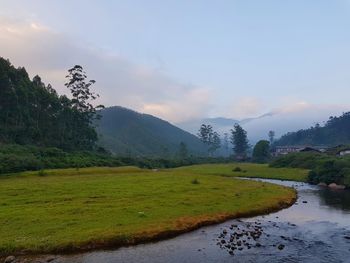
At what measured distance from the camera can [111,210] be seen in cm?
4788

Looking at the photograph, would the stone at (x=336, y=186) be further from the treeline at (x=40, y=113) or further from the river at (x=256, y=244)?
the treeline at (x=40, y=113)

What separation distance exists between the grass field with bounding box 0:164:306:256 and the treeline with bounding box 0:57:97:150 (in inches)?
2457

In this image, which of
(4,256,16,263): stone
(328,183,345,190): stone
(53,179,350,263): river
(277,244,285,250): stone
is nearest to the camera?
(4,256,16,263): stone

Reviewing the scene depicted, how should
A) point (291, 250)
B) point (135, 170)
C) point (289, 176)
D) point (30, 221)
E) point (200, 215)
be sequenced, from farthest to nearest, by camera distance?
1. point (289, 176)
2. point (135, 170)
3. point (200, 215)
4. point (30, 221)
5. point (291, 250)

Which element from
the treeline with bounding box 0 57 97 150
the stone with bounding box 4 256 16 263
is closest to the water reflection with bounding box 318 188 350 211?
the stone with bounding box 4 256 16 263

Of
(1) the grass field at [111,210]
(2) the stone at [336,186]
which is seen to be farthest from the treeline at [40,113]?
(2) the stone at [336,186]

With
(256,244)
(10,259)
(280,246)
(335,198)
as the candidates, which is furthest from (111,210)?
(335,198)

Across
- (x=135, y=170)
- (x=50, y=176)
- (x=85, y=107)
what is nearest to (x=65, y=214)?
(x=50, y=176)

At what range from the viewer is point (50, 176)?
274 feet

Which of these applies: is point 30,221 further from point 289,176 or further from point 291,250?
point 289,176

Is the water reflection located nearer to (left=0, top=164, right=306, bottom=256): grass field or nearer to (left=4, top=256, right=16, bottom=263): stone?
(left=0, top=164, right=306, bottom=256): grass field

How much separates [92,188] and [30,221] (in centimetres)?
2182

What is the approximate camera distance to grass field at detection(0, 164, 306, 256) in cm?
3794

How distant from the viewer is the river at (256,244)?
34781 mm
